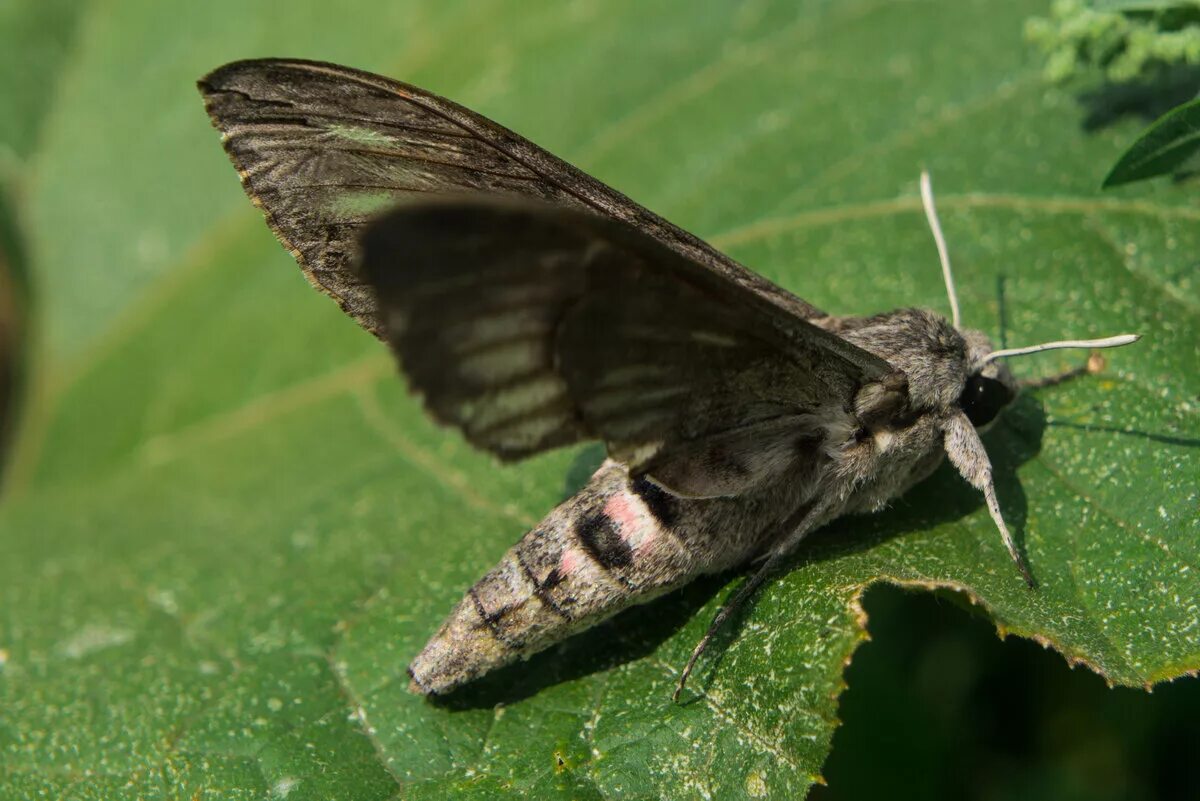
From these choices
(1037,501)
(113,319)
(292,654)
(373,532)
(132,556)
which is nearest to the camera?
(1037,501)

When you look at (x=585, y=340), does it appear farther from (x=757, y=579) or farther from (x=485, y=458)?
A: (x=485, y=458)

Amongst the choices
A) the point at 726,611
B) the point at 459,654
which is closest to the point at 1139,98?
the point at 726,611

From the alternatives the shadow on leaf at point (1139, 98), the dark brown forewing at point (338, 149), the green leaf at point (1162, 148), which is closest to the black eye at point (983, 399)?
the green leaf at point (1162, 148)

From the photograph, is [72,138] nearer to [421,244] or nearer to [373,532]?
[373,532]

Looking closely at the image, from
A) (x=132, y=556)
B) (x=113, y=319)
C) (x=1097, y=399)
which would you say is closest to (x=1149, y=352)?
(x=1097, y=399)

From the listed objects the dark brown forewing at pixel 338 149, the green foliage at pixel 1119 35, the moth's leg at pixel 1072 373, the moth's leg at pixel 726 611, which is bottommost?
the moth's leg at pixel 1072 373

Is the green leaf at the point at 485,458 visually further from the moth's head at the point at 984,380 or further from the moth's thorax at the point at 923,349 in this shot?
the moth's thorax at the point at 923,349
